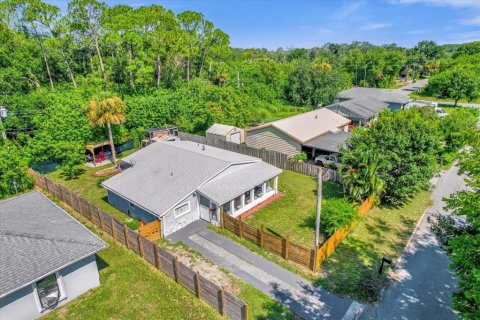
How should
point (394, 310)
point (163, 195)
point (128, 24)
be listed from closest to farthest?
point (394, 310) → point (163, 195) → point (128, 24)

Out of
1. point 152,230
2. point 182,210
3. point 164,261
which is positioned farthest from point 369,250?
point 152,230

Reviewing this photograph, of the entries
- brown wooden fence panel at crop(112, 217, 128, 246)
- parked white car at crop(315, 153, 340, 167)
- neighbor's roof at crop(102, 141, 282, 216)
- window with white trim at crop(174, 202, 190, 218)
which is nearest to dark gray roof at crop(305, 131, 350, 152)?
parked white car at crop(315, 153, 340, 167)

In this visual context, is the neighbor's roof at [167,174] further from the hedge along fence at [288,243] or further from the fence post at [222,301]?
the fence post at [222,301]

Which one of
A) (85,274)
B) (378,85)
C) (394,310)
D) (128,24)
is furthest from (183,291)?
(378,85)

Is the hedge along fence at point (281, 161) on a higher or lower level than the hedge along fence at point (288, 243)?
higher

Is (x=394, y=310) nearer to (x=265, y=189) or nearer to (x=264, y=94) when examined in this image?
Result: (x=265, y=189)

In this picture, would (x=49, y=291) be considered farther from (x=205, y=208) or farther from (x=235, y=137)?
(x=235, y=137)

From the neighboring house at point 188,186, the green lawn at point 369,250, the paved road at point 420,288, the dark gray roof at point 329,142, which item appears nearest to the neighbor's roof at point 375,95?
the dark gray roof at point 329,142
